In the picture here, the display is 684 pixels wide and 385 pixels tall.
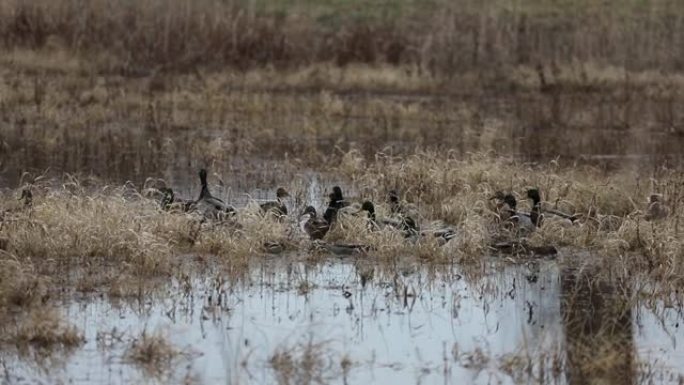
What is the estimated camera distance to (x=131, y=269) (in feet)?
41.9

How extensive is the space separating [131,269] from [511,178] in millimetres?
6721

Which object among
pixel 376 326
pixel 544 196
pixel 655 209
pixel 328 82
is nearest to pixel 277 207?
pixel 544 196

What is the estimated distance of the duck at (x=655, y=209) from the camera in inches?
628

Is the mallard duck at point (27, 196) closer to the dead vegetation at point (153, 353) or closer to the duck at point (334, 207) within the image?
the duck at point (334, 207)

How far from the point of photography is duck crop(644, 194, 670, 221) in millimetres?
15953

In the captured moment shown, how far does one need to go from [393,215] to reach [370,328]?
412 centimetres

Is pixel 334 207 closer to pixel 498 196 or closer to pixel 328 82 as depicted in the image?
pixel 498 196

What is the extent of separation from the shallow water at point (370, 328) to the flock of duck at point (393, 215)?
0.65 meters

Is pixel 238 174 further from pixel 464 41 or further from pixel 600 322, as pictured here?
pixel 464 41

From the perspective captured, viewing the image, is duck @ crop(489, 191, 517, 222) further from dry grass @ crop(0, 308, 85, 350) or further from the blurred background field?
dry grass @ crop(0, 308, 85, 350)

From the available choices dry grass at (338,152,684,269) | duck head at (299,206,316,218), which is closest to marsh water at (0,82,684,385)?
dry grass at (338,152,684,269)

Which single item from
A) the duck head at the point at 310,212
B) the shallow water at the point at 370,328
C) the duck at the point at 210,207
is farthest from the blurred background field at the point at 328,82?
the shallow water at the point at 370,328

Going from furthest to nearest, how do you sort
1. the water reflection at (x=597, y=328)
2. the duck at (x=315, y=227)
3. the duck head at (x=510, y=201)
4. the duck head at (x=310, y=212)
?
the duck head at (x=510, y=201)
the duck head at (x=310, y=212)
the duck at (x=315, y=227)
the water reflection at (x=597, y=328)

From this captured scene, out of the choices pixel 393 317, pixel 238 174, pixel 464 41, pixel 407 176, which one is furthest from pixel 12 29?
pixel 393 317
